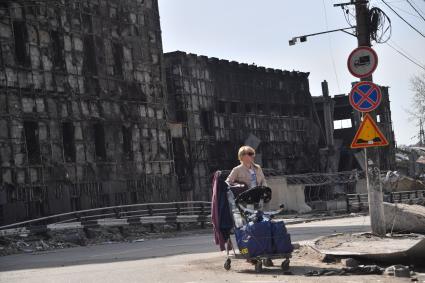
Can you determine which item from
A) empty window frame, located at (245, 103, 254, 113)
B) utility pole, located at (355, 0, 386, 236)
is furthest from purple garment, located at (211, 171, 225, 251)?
empty window frame, located at (245, 103, 254, 113)

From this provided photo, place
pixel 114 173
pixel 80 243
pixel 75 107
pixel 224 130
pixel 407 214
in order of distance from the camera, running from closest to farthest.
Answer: pixel 407 214 < pixel 80 243 < pixel 75 107 < pixel 114 173 < pixel 224 130

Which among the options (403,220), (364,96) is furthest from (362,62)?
(403,220)

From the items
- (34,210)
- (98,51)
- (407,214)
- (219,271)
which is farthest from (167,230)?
(219,271)

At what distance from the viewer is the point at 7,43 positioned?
102ft

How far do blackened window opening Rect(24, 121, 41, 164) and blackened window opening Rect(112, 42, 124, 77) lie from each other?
717cm

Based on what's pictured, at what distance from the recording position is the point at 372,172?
1492 centimetres

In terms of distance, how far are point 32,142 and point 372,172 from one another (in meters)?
20.9

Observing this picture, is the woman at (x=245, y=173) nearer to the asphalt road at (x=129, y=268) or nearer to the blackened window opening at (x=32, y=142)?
the asphalt road at (x=129, y=268)

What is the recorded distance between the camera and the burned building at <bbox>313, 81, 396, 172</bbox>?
62438 millimetres

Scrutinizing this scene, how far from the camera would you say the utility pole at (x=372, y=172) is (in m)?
14.5

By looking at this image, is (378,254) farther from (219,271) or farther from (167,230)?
(167,230)

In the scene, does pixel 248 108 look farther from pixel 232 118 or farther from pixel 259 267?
pixel 259 267

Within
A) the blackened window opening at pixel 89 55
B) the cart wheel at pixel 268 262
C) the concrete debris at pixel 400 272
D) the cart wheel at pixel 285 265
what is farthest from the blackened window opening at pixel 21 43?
the concrete debris at pixel 400 272

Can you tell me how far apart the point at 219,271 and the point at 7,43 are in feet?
73.7
